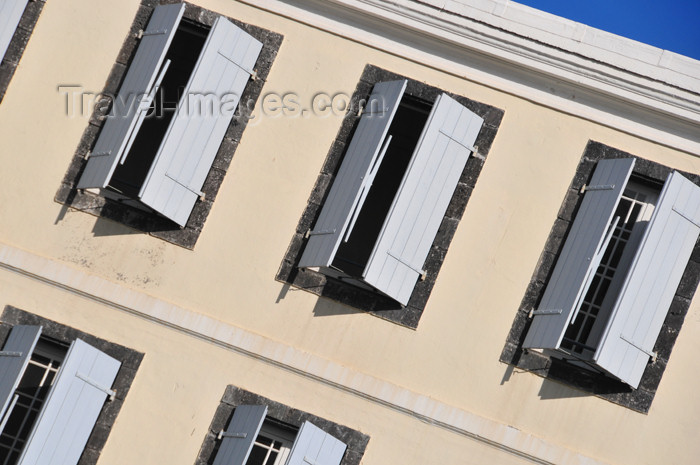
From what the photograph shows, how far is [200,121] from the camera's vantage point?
31.7 ft

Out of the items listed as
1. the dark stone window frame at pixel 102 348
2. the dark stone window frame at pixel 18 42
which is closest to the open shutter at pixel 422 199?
the dark stone window frame at pixel 102 348

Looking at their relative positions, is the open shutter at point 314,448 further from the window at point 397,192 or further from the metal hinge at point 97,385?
the metal hinge at point 97,385

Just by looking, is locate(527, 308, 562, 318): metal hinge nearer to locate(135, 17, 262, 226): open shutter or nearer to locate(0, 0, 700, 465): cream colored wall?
locate(0, 0, 700, 465): cream colored wall

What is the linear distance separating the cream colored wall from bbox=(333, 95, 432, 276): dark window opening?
923 mm

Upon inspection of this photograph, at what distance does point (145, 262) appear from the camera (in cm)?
978

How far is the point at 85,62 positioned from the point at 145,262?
1949mm

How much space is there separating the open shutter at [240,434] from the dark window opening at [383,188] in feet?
6.31

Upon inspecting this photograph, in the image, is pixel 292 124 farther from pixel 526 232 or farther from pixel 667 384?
pixel 667 384

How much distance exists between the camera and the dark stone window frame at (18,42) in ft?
32.6

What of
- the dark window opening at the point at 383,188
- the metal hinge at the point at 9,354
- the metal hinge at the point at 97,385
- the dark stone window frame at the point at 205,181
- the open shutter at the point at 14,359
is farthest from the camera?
the dark window opening at the point at 383,188

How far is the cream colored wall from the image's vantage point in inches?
381

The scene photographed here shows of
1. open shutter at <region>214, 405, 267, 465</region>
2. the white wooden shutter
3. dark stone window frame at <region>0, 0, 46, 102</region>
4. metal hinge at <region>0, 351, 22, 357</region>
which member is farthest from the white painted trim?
the white wooden shutter

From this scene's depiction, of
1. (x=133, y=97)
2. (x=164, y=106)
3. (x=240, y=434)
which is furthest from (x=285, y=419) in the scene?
(x=164, y=106)

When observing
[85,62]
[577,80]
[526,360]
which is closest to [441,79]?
[577,80]
